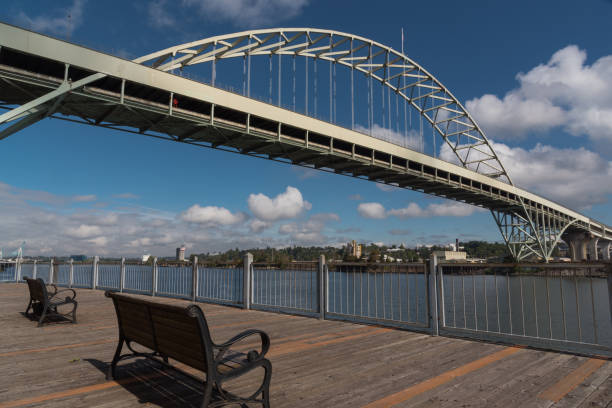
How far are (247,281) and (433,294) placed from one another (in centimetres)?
490

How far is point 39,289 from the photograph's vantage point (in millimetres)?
6789

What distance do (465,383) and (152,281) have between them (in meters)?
11.4

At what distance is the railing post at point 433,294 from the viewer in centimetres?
636

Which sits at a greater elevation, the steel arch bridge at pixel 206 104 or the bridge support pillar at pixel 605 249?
the steel arch bridge at pixel 206 104

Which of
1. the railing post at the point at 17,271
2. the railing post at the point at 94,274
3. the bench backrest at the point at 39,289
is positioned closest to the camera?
the bench backrest at the point at 39,289

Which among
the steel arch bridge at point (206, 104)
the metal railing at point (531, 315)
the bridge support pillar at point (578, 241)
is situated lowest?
the metal railing at point (531, 315)

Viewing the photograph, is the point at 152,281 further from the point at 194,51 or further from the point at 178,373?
the point at 194,51

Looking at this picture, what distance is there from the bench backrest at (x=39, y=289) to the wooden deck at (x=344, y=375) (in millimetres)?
649

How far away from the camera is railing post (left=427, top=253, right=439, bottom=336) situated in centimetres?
636

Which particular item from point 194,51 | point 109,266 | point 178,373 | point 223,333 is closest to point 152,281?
point 109,266

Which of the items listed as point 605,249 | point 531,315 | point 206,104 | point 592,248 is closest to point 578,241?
point 592,248

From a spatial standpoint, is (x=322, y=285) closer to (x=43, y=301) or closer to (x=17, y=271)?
(x=43, y=301)

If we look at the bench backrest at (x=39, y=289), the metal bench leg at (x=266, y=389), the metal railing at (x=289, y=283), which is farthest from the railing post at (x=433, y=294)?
the bench backrest at (x=39, y=289)

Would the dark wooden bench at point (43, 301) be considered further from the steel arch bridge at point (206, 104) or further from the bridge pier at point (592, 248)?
the bridge pier at point (592, 248)
